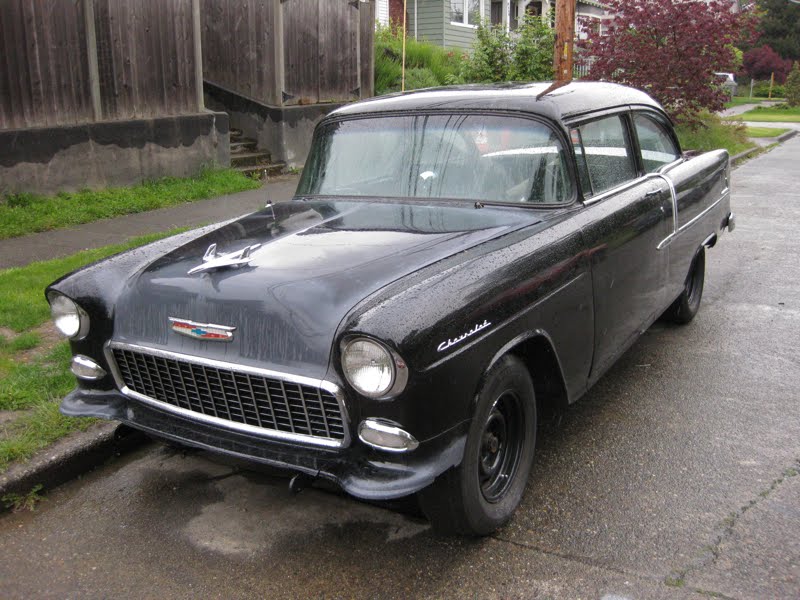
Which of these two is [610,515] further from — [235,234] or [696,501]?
[235,234]

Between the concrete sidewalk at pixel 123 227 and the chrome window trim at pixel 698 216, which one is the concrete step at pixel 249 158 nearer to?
the concrete sidewalk at pixel 123 227

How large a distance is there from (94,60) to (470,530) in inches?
339

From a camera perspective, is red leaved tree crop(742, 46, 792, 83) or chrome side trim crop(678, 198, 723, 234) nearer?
chrome side trim crop(678, 198, 723, 234)

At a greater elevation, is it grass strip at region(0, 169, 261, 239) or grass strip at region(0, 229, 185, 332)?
grass strip at region(0, 169, 261, 239)

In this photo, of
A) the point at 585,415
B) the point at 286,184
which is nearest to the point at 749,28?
the point at 286,184

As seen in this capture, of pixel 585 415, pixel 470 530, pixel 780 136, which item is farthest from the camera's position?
pixel 780 136

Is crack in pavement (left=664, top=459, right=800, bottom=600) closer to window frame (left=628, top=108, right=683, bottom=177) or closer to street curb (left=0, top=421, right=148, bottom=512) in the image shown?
window frame (left=628, top=108, right=683, bottom=177)

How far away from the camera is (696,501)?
3477 mm

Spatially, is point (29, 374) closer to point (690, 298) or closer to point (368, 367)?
point (368, 367)

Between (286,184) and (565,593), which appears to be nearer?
(565,593)

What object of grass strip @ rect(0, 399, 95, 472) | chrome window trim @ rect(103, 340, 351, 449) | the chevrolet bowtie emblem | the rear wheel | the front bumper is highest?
the chevrolet bowtie emblem

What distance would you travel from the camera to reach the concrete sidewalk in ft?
24.1

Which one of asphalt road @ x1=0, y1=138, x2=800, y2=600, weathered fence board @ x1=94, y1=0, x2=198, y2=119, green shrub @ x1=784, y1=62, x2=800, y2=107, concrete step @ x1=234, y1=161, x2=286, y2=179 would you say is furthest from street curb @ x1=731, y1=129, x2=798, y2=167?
green shrub @ x1=784, y1=62, x2=800, y2=107

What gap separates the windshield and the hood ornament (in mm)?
1027
